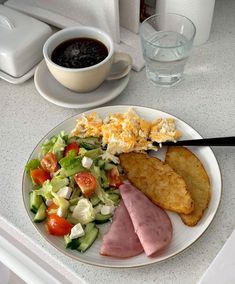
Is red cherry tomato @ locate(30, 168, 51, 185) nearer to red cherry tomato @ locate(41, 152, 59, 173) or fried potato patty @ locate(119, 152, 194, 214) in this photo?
red cherry tomato @ locate(41, 152, 59, 173)

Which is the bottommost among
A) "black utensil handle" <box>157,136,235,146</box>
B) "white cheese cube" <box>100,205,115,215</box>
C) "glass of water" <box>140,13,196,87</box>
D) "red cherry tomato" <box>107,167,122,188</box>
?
"white cheese cube" <box>100,205,115,215</box>

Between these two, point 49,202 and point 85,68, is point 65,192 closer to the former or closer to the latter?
point 49,202

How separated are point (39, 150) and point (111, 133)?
0.14 meters

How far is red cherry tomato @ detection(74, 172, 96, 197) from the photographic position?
33.4 inches

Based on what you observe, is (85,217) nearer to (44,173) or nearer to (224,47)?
(44,173)

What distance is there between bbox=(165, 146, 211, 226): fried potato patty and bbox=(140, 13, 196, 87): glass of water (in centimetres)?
22

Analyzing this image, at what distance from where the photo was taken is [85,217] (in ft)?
2.74

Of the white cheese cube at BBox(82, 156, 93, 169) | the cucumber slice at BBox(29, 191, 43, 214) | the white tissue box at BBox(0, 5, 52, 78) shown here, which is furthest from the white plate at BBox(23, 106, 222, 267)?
the white tissue box at BBox(0, 5, 52, 78)

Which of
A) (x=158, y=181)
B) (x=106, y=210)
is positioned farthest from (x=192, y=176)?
(x=106, y=210)

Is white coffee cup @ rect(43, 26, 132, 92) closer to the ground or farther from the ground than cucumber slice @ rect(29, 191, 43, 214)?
farther from the ground

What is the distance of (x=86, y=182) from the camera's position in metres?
0.86

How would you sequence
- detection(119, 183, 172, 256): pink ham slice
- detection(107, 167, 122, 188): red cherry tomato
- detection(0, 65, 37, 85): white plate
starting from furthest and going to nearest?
detection(0, 65, 37, 85): white plate → detection(107, 167, 122, 188): red cherry tomato → detection(119, 183, 172, 256): pink ham slice

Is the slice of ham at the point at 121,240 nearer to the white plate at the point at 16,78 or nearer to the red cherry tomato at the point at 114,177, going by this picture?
the red cherry tomato at the point at 114,177

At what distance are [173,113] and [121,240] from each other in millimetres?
342
